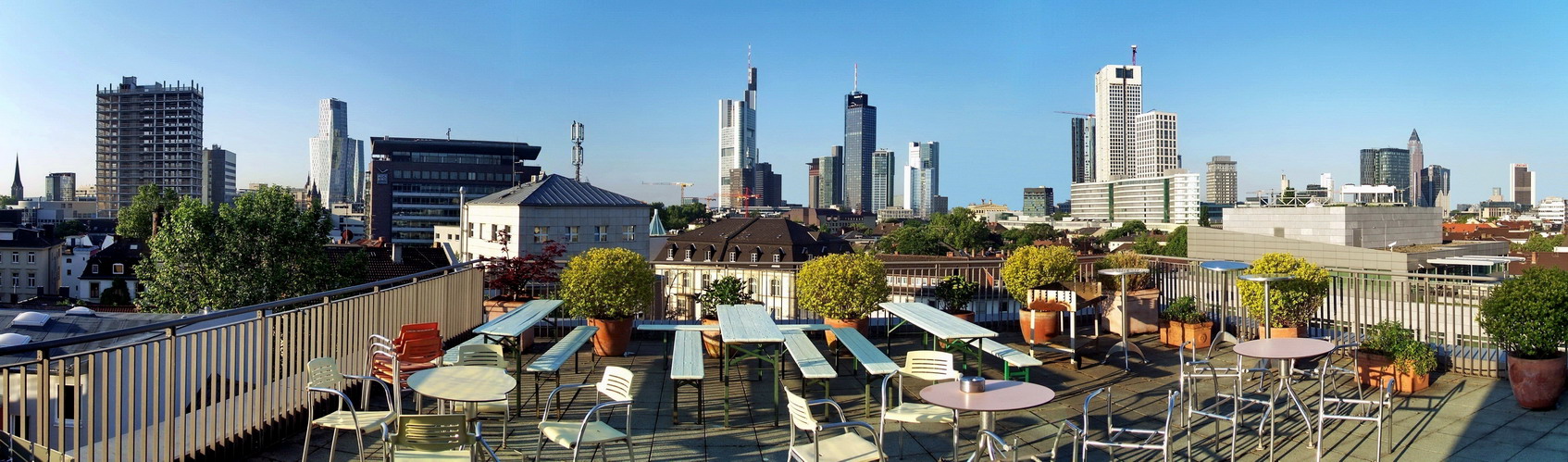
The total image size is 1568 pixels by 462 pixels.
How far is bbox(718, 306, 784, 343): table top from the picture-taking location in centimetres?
656

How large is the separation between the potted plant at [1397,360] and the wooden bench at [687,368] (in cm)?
551

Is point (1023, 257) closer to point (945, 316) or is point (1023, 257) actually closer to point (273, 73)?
point (945, 316)

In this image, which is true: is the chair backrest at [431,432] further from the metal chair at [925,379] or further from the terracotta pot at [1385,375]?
the terracotta pot at [1385,375]

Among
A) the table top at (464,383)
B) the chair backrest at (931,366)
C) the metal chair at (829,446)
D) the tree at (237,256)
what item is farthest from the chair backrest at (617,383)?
the tree at (237,256)

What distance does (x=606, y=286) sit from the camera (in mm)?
9195

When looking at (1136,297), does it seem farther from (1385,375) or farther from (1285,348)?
(1285,348)

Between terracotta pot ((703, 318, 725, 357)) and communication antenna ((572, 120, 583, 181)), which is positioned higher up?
communication antenna ((572, 120, 583, 181))

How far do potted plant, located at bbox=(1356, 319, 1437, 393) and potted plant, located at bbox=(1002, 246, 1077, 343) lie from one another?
10.7 ft

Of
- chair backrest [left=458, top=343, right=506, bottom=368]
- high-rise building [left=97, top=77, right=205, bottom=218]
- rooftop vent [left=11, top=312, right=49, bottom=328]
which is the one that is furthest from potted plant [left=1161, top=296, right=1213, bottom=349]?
high-rise building [left=97, top=77, right=205, bottom=218]

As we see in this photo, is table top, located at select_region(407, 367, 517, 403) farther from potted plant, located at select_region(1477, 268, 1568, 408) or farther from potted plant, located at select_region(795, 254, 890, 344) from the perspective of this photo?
potted plant, located at select_region(1477, 268, 1568, 408)

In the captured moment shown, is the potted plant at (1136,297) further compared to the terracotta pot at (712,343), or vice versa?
the potted plant at (1136,297)

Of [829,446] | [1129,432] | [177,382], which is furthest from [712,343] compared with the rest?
[177,382]

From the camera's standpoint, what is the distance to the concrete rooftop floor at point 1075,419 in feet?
18.1

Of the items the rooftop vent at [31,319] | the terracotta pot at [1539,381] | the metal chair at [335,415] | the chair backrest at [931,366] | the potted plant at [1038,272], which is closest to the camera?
the metal chair at [335,415]
